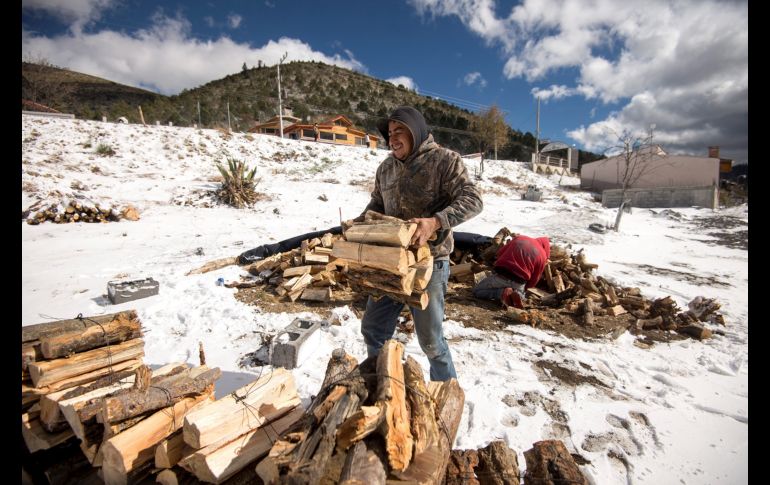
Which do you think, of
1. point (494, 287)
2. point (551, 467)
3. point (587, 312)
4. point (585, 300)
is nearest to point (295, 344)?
point (551, 467)

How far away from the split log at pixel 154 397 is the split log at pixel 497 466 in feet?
6.16

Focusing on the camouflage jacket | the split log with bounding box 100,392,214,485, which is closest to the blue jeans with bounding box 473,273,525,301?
the camouflage jacket

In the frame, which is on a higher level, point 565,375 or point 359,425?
point 359,425

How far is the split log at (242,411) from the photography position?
66.8 inches

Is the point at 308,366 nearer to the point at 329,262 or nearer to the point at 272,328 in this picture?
the point at 272,328

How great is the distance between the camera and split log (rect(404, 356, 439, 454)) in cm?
153

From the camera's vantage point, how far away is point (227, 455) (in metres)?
1.69

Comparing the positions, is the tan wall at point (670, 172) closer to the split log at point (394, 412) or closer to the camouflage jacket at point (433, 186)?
the camouflage jacket at point (433, 186)

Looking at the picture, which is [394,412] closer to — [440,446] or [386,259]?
[440,446]

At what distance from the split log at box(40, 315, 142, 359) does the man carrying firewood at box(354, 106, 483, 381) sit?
2.00m

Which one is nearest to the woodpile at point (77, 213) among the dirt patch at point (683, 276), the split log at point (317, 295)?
the split log at point (317, 295)

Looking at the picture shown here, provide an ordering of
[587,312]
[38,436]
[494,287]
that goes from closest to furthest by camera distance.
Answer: [38,436]
[587,312]
[494,287]

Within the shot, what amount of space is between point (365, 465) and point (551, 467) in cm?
115
